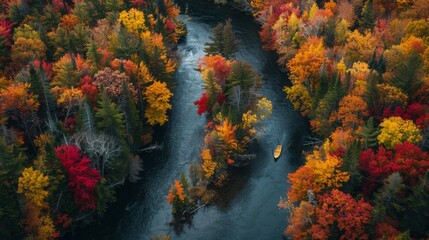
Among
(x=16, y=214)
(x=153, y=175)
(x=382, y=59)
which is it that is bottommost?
(x=153, y=175)

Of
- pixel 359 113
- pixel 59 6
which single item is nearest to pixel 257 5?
pixel 59 6

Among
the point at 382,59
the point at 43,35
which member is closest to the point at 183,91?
the point at 43,35

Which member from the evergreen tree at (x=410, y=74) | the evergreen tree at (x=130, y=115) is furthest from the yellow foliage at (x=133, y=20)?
the evergreen tree at (x=410, y=74)

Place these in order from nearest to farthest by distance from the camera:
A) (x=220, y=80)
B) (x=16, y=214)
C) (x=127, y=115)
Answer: (x=16, y=214) → (x=127, y=115) → (x=220, y=80)

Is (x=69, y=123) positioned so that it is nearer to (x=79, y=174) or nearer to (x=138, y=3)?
(x=79, y=174)

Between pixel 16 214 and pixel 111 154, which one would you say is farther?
pixel 111 154

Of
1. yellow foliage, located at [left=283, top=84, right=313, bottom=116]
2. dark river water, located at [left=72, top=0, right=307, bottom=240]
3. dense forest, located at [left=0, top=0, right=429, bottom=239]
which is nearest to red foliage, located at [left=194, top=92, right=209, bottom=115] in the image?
dense forest, located at [left=0, top=0, right=429, bottom=239]

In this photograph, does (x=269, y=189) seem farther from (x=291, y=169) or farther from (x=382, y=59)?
(x=382, y=59)
